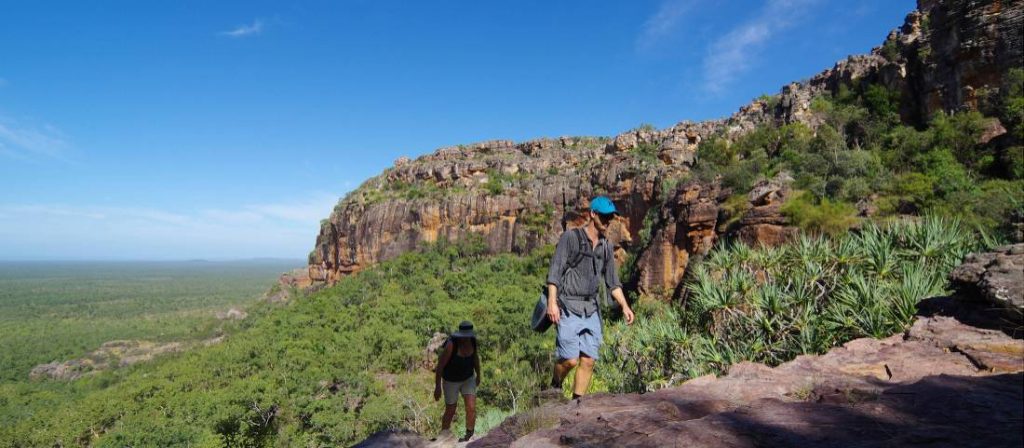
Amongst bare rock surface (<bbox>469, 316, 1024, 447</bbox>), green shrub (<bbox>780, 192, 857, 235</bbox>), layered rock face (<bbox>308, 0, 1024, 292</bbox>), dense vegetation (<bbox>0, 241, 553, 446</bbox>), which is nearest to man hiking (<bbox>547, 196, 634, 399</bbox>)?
layered rock face (<bbox>308, 0, 1024, 292</bbox>)

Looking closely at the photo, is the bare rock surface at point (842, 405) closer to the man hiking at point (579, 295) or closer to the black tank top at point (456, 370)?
the man hiking at point (579, 295)

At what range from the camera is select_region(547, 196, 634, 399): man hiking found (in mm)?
4121

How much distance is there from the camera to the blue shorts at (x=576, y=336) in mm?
4113

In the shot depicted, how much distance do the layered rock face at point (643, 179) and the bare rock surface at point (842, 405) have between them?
1725 millimetres

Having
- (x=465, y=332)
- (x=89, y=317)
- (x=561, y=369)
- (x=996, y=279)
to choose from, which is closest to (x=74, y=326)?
(x=89, y=317)

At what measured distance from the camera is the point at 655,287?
25.0 meters

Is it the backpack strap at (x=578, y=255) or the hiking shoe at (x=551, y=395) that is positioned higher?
the backpack strap at (x=578, y=255)

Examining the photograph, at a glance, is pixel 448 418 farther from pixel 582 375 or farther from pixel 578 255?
pixel 578 255

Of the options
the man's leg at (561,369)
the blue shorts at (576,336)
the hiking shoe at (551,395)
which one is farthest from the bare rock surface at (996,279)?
the hiking shoe at (551,395)

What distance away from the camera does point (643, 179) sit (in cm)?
3606

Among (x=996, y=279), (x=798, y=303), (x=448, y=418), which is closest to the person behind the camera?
(x=996, y=279)

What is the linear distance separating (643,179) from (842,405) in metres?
34.5

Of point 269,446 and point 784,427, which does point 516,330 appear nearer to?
point 269,446

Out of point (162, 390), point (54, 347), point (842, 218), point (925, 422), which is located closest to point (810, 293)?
point (925, 422)
